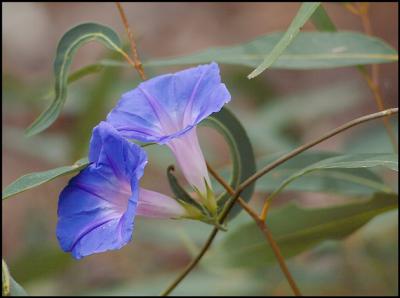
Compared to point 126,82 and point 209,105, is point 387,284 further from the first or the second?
point 209,105

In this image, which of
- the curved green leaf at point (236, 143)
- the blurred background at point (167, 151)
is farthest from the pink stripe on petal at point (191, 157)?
the blurred background at point (167, 151)

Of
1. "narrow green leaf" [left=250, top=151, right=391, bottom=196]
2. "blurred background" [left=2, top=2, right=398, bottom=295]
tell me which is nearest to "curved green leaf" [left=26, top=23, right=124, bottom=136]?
"narrow green leaf" [left=250, top=151, right=391, bottom=196]

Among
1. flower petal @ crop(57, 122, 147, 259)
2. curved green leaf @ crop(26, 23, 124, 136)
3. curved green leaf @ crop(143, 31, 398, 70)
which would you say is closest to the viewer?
flower petal @ crop(57, 122, 147, 259)

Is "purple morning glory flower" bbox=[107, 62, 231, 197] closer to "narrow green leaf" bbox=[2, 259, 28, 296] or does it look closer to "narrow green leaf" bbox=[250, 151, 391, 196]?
"narrow green leaf" bbox=[2, 259, 28, 296]

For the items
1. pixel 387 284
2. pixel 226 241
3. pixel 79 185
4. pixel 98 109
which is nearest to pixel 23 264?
pixel 98 109

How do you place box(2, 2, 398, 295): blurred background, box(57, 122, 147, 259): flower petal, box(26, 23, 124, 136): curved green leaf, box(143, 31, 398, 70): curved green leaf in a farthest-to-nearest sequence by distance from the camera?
box(2, 2, 398, 295): blurred background < box(143, 31, 398, 70): curved green leaf < box(26, 23, 124, 136): curved green leaf < box(57, 122, 147, 259): flower petal

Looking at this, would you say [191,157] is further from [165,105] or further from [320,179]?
[320,179]
